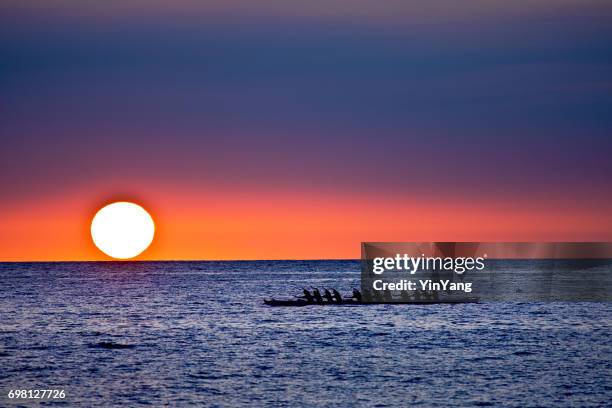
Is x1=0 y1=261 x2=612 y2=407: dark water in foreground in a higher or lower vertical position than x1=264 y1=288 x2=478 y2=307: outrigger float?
lower

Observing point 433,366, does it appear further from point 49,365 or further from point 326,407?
point 49,365

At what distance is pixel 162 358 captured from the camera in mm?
58250

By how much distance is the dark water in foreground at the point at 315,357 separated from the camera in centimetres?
4475

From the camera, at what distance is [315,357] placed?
58.1 metres

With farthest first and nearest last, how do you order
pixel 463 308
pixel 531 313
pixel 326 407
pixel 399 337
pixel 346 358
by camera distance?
1. pixel 463 308
2. pixel 531 313
3. pixel 399 337
4. pixel 346 358
5. pixel 326 407

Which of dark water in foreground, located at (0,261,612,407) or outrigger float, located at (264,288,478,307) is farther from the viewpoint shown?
outrigger float, located at (264,288,478,307)

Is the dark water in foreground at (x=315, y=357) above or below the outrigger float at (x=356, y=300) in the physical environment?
below

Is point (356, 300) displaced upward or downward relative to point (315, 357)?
upward

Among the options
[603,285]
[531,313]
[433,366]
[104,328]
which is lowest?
[433,366]

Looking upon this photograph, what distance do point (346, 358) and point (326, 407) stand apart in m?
15.8

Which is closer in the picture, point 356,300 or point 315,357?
point 315,357

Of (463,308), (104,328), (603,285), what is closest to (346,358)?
(104,328)

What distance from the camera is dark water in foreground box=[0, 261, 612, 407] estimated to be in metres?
44.8

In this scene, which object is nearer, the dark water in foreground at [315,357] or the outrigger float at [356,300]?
the dark water in foreground at [315,357]
